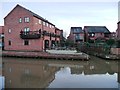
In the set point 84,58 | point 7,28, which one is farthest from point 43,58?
point 7,28

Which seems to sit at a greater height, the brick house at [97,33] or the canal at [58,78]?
the brick house at [97,33]

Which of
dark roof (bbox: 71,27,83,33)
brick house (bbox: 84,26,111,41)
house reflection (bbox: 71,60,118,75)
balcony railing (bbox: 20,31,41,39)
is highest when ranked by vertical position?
dark roof (bbox: 71,27,83,33)

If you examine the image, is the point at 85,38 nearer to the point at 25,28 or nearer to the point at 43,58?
the point at 25,28

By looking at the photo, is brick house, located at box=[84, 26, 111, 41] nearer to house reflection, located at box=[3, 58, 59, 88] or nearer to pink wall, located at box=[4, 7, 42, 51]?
pink wall, located at box=[4, 7, 42, 51]

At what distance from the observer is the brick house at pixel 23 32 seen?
29.9 m

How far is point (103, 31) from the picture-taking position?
49.3 meters

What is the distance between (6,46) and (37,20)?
23.0 ft

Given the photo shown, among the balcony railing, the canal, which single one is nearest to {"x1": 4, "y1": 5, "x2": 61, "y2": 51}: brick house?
the balcony railing

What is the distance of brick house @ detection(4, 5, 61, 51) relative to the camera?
2989cm

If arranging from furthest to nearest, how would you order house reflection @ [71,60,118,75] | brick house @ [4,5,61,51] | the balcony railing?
brick house @ [4,5,61,51], the balcony railing, house reflection @ [71,60,118,75]

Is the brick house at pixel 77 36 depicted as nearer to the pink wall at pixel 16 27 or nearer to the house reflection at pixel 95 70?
the pink wall at pixel 16 27

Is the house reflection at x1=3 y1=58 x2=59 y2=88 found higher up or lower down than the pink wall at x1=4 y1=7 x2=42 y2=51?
lower down

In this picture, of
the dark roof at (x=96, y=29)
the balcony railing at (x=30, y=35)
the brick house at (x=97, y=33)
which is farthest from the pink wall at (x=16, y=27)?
the dark roof at (x=96, y=29)

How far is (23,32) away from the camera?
30.9m
